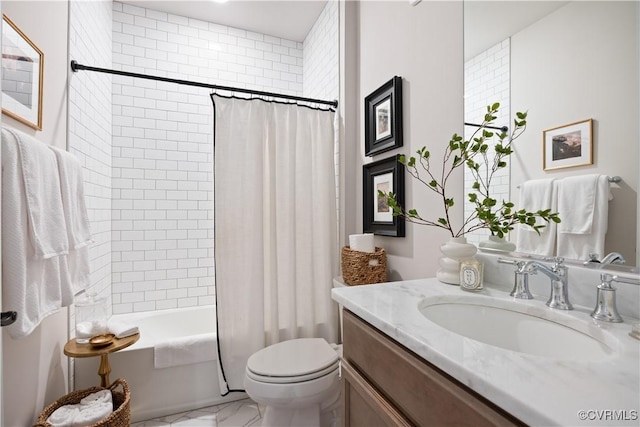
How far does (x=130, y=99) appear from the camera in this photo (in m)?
2.55

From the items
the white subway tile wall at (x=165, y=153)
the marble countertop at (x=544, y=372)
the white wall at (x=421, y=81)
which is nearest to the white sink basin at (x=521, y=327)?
the marble countertop at (x=544, y=372)

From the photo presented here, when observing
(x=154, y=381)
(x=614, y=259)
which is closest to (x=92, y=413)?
(x=154, y=381)

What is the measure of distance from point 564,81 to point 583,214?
39cm

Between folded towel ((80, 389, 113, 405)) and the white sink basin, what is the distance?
60.6 inches

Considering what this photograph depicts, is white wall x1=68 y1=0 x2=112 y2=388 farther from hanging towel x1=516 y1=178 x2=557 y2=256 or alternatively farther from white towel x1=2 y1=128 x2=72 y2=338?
hanging towel x1=516 y1=178 x2=557 y2=256

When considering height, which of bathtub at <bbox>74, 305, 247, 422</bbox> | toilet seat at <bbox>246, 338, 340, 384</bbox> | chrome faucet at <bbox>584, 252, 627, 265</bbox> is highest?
chrome faucet at <bbox>584, 252, 627, 265</bbox>

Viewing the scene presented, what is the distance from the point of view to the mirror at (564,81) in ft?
2.53

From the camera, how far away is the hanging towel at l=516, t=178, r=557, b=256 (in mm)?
947

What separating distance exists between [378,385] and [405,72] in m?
1.51

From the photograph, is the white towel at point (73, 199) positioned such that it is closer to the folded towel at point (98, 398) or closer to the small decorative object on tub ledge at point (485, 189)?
the folded towel at point (98, 398)

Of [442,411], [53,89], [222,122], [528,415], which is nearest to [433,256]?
[442,411]

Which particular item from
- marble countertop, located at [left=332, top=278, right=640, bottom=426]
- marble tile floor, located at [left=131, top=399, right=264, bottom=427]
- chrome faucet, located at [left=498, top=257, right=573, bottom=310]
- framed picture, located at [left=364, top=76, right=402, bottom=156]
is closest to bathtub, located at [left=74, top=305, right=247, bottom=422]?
marble tile floor, located at [left=131, top=399, right=264, bottom=427]

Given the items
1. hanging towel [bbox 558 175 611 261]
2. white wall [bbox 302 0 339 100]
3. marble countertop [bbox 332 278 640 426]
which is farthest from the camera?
white wall [bbox 302 0 339 100]

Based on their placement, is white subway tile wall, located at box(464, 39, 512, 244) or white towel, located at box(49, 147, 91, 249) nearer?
white subway tile wall, located at box(464, 39, 512, 244)
